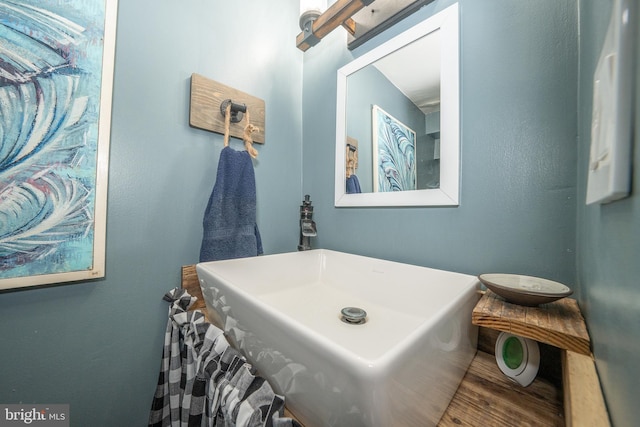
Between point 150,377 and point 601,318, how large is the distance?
43.1 inches

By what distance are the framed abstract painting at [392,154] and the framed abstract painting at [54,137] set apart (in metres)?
0.87

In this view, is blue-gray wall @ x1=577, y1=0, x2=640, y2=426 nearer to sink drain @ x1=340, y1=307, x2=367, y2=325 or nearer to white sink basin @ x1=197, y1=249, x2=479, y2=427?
white sink basin @ x1=197, y1=249, x2=479, y2=427

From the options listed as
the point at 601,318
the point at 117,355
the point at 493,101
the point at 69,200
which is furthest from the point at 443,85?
the point at 117,355

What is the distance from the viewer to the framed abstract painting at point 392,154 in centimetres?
77

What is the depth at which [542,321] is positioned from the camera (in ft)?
1.28

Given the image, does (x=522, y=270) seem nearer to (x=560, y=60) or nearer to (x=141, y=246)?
(x=560, y=60)

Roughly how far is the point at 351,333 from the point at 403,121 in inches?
28.1

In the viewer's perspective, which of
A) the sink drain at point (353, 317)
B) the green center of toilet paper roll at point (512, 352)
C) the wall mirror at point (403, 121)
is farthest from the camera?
the wall mirror at point (403, 121)

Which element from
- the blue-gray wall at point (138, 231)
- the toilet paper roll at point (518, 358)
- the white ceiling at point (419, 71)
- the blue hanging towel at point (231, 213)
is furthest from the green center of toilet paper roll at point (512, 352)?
the blue-gray wall at point (138, 231)

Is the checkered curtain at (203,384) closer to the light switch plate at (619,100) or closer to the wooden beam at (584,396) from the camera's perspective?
the wooden beam at (584,396)

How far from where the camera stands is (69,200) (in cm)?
58

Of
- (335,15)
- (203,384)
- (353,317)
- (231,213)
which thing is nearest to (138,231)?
(231,213)

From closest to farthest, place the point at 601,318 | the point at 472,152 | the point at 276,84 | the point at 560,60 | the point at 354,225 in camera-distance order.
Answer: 1. the point at 601,318
2. the point at 560,60
3. the point at 472,152
4. the point at 354,225
5. the point at 276,84

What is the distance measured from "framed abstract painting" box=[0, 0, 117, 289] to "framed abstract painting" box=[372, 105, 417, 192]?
0.87 metres
